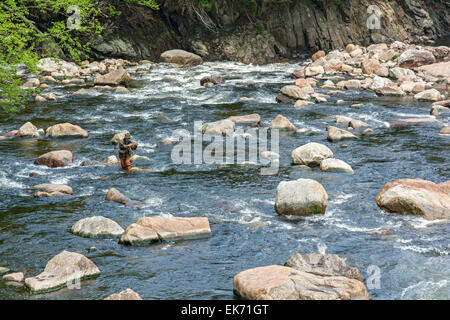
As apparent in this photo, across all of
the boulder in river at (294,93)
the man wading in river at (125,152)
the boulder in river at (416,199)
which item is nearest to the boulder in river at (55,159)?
the man wading in river at (125,152)

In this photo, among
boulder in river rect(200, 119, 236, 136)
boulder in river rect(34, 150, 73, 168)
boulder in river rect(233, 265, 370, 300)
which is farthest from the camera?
boulder in river rect(200, 119, 236, 136)

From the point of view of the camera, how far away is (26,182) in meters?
12.3

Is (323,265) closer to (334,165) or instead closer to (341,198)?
(341,198)

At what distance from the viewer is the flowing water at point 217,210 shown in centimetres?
774

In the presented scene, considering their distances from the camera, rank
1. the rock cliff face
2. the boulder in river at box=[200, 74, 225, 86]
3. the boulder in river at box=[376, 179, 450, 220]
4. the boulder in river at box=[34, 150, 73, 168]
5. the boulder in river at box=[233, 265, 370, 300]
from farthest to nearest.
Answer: the rock cliff face
the boulder in river at box=[200, 74, 225, 86]
the boulder in river at box=[34, 150, 73, 168]
the boulder in river at box=[376, 179, 450, 220]
the boulder in river at box=[233, 265, 370, 300]

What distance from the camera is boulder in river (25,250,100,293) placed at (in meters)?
7.23

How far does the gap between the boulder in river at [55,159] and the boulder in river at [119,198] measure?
3.11 meters

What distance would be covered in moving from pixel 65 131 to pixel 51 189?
542cm

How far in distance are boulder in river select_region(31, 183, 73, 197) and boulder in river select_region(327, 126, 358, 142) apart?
811cm

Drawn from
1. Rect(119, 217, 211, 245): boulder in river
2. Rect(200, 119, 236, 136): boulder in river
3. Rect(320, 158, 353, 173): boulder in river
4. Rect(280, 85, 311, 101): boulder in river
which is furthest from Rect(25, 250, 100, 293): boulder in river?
Rect(280, 85, 311, 101): boulder in river

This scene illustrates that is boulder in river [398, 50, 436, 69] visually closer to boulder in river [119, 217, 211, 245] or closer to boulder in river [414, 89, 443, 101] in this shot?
boulder in river [414, 89, 443, 101]

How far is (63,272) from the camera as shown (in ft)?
24.5

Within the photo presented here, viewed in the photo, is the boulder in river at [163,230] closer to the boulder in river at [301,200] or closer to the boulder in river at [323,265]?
the boulder in river at [301,200]

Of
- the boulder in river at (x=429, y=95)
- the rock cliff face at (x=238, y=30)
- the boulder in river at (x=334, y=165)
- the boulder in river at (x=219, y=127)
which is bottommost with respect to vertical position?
the boulder in river at (x=334, y=165)
